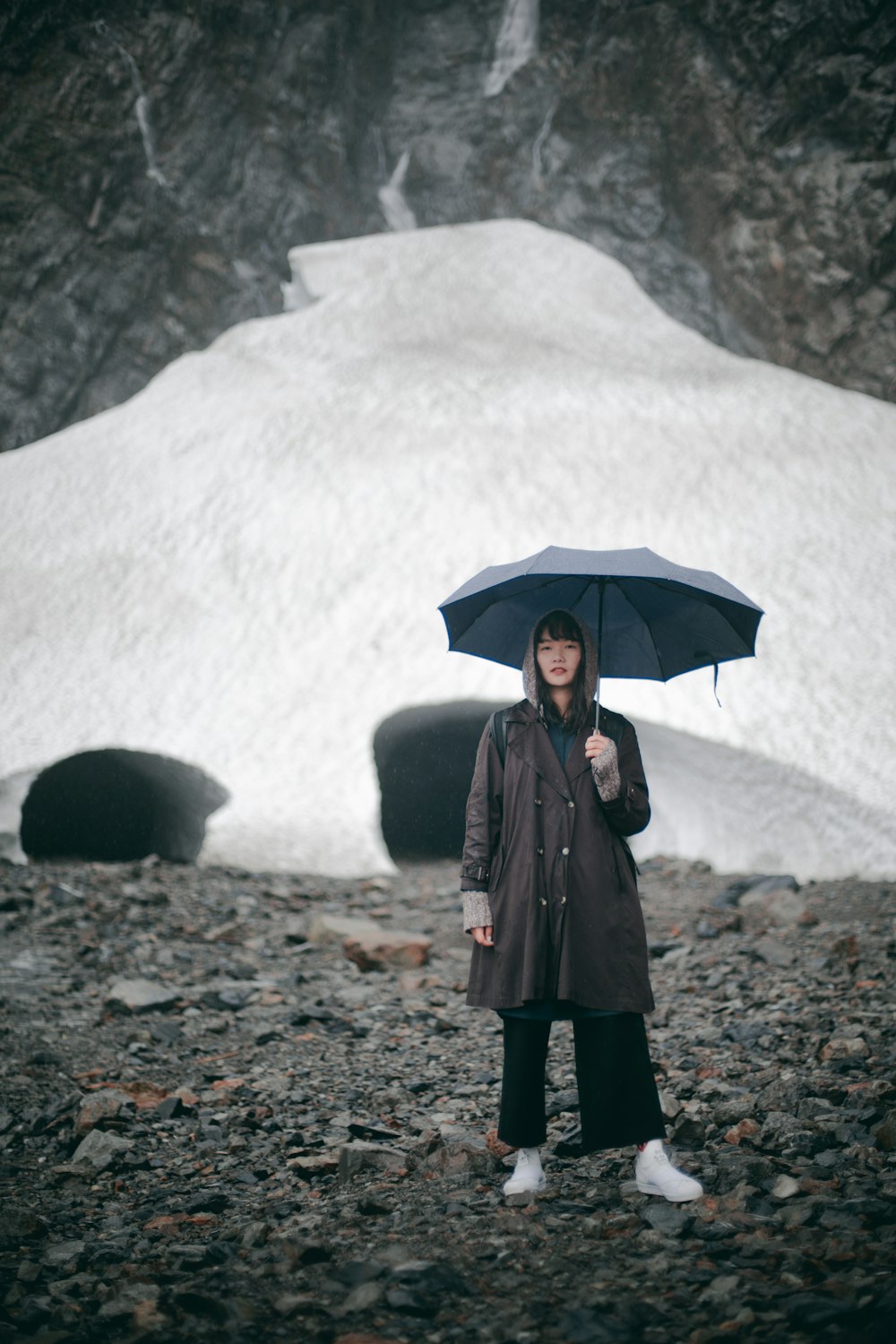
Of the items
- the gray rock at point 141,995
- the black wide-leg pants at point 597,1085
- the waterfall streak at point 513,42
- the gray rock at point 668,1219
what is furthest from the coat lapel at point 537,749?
the waterfall streak at point 513,42

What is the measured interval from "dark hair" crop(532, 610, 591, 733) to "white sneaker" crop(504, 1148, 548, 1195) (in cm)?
146

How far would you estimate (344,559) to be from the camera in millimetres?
11117

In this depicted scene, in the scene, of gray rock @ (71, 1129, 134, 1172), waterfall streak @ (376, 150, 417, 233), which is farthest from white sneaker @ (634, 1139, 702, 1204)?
waterfall streak @ (376, 150, 417, 233)

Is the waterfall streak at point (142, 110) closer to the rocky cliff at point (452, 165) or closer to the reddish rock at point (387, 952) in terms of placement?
the rocky cliff at point (452, 165)

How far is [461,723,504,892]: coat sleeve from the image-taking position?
3.28 metres

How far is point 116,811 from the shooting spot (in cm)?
1076

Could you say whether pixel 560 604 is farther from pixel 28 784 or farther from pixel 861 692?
pixel 28 784

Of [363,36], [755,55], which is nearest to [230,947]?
[755,55]

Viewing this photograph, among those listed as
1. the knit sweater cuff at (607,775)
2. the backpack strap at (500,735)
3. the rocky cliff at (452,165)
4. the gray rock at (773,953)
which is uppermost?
the rocky cliff at (452,165)

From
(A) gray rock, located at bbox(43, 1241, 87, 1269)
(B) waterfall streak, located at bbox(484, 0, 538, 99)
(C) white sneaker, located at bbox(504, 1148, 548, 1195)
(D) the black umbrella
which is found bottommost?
(A) gray rock, located at bbox(43, 1241, 87, 1269)

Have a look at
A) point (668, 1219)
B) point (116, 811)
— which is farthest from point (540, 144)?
point (668, 1219)

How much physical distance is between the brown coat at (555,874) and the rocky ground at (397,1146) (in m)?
0.73

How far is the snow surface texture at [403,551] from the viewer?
367 inches

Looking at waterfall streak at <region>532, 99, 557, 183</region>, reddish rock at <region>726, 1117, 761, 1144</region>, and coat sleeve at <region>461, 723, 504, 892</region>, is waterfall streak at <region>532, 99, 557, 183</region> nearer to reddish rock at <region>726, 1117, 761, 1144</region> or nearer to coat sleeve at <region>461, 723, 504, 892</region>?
coat sleeve at <region>461, 723, 504, 892</region>
